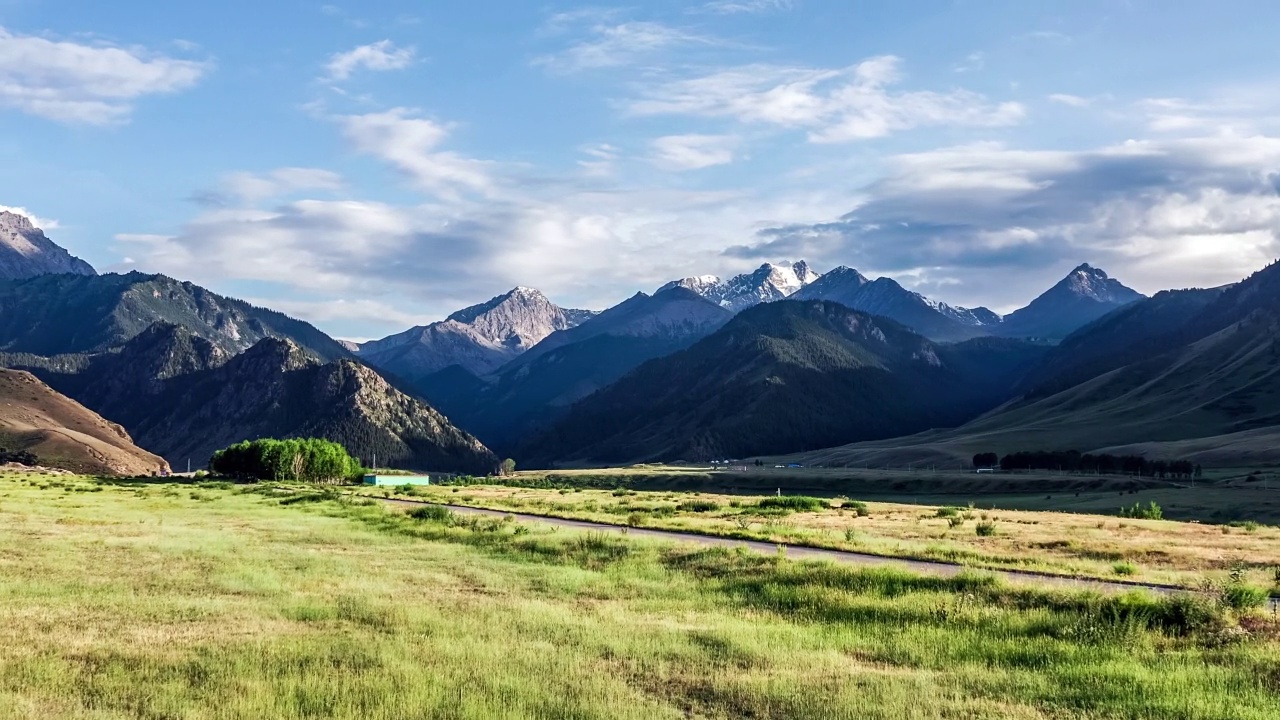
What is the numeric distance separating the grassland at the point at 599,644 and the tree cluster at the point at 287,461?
14843cm

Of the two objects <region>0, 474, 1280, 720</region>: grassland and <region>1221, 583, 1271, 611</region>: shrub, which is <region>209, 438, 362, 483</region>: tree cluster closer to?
<region>0, 474, 1280, 720</region>: grassland

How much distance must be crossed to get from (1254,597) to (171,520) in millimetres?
59880

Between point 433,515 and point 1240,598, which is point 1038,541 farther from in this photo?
point 433,515

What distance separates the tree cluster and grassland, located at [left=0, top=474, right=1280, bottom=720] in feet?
487

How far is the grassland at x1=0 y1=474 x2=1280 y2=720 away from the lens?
1584 cm

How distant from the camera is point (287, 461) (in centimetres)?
17650

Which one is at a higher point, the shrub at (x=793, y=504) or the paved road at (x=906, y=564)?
the paved road at (x=906, y=564)

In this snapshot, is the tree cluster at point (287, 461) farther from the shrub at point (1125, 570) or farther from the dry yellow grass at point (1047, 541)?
the shrub at point (1125, 570)

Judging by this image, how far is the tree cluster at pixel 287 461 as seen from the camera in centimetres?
17675

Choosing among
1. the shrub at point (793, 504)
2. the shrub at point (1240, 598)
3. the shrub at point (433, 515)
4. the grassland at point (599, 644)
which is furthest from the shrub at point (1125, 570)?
the shrub at point (793, 504)

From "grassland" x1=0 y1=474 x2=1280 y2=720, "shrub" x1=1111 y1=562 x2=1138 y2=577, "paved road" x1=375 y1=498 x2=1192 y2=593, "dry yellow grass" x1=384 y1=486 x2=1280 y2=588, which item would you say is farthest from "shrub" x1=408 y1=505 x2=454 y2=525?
"shrub" x1=1111 y1=562 x2=1138 y2=577

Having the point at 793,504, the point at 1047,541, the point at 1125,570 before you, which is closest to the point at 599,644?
the point at 1125,570

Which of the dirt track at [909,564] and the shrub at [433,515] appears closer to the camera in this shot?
the dirt track at [909,564]

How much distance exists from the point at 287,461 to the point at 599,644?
169745 mm
